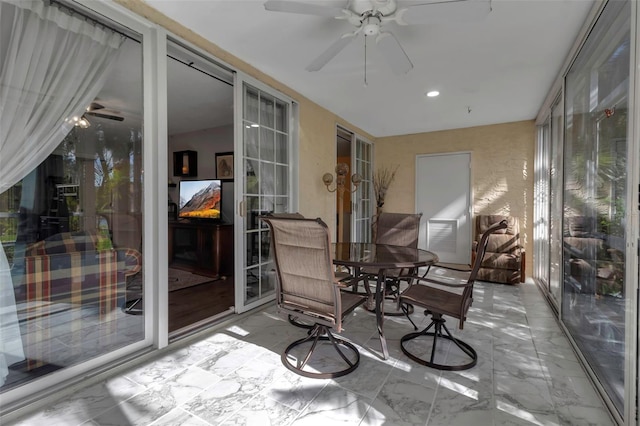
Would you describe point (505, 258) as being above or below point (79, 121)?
below

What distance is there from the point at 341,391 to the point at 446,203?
14.8ft

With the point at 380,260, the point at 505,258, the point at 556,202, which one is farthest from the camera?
the point at 505,258

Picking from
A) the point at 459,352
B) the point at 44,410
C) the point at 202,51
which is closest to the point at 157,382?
the point at 44,410

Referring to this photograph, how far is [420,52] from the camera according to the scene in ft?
8.77

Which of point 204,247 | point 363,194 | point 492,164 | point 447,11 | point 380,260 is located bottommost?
point 204,247

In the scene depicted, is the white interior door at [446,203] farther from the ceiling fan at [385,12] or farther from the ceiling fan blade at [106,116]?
the ceiling fan blade at [106,116]

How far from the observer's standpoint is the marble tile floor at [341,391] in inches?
61.4

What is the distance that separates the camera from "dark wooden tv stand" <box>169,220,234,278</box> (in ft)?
14.9

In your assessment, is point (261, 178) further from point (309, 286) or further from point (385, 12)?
point (385, 12)

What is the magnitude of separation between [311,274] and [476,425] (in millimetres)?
1169

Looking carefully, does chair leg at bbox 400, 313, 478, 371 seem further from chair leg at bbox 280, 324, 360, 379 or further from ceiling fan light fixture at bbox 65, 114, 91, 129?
ceiling fan light fixture at bbox 65, 114, 91, 129

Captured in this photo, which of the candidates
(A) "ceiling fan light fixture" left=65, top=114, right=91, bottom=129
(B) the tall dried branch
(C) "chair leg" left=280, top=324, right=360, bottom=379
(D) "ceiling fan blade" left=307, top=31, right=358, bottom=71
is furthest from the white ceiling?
(C) "chair leg" left=280, top=324, right=360, bottom=379

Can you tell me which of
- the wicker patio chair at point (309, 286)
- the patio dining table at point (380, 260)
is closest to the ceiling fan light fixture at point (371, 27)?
the wicker patio chair at point (309, 286)

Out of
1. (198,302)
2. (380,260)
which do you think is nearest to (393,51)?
(380,260)
